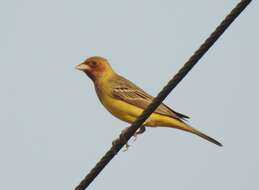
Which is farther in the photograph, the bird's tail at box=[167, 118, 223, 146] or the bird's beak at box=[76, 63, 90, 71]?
the bird's beak at box=[76, 63, 90, 71]

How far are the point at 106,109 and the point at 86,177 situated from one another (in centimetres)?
493

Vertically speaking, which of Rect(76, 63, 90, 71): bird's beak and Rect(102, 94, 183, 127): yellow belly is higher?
Rect(76, 63, 90, 71): bird's beak

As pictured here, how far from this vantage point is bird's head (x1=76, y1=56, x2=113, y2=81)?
43.8 feet

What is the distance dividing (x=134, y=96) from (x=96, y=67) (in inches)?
49.3

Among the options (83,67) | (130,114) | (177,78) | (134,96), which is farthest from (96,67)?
(177,78)

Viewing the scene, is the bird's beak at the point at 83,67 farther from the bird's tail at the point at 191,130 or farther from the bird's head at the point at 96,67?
the bird's tail at the point at 191,130

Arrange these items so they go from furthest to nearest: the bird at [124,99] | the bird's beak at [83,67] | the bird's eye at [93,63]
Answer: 1. the bird's eye at [93,63]
2. the bird's beak at [83,67]
3. the bird at [124,99]

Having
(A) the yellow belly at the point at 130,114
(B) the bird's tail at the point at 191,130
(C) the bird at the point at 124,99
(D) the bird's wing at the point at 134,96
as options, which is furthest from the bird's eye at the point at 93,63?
(B) the bird's tail at the point at 191,130

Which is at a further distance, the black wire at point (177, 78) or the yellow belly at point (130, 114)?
the yellow belly at point (130, 114)

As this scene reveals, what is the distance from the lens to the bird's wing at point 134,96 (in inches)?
466

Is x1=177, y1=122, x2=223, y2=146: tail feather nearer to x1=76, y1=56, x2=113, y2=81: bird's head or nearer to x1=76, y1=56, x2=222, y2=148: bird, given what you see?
x1=76, y1=56, x2=222, y2=148: bird

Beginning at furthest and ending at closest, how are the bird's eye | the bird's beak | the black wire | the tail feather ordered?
the bird's eye
the bird's beak
the tail feather
the black wire

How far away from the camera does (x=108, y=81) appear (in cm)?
1306

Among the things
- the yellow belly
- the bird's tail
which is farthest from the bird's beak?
the bird's tail
